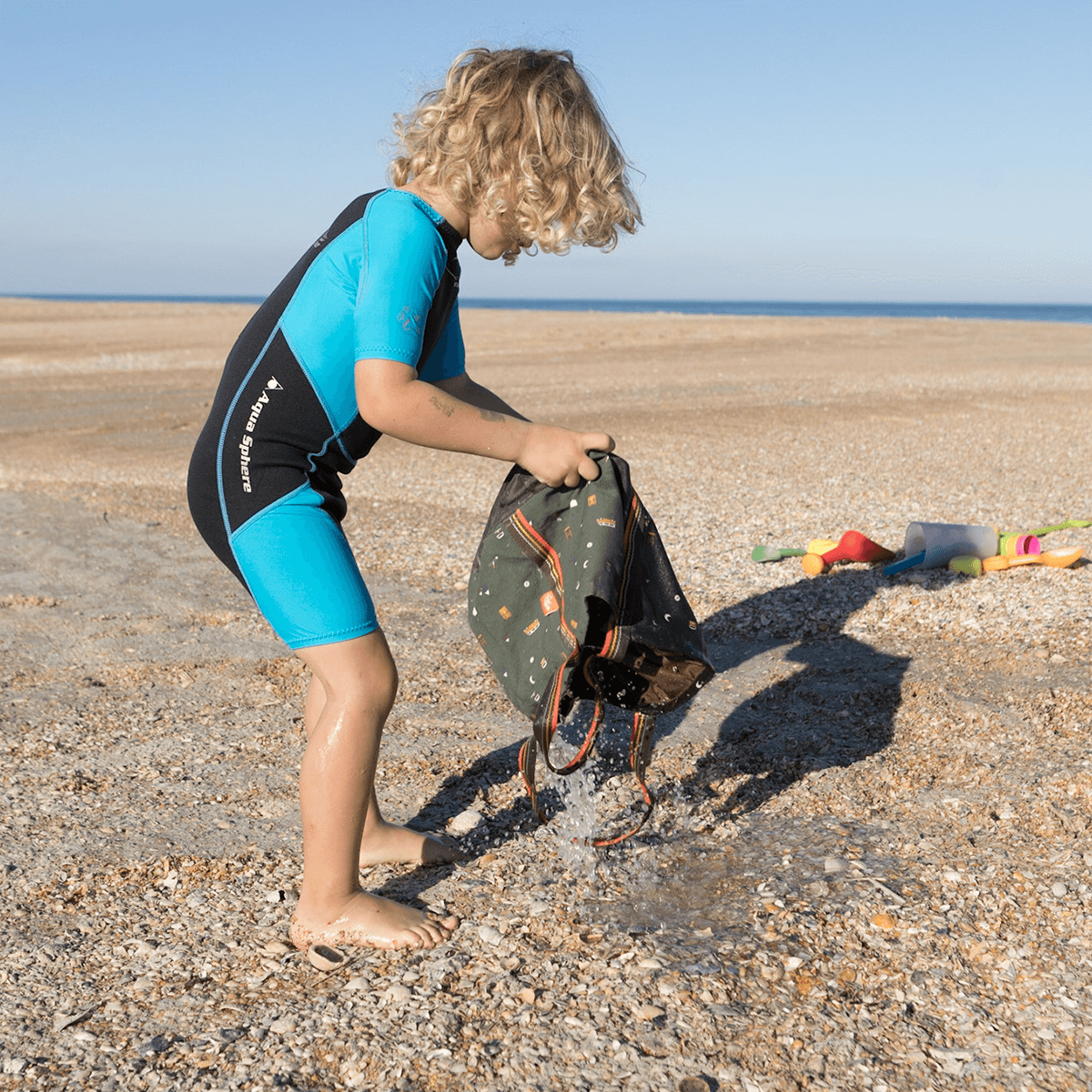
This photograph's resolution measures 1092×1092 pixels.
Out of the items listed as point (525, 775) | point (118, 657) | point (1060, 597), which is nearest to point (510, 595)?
point (525, 775)

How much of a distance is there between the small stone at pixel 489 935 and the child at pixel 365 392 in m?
0.11

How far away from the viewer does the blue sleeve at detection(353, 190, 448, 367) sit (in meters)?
2.33

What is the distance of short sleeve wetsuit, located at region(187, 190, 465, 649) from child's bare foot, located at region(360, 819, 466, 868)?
33.4 inches

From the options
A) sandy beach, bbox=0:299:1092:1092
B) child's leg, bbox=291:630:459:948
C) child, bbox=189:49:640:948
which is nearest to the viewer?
sandy beach, bbox=0:299:1092:1092

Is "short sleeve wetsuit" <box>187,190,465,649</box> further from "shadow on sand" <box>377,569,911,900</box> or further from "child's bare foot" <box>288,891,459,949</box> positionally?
"shadow on sand" <box>377,569,911,900</box>

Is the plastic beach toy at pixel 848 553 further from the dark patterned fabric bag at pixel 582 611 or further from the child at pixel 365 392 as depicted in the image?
the child at pixel 365 392

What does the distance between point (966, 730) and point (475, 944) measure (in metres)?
2.32

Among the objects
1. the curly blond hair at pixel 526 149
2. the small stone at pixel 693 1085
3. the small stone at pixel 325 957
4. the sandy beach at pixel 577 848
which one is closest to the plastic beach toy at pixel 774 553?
the sandy beach at pixel 577 848

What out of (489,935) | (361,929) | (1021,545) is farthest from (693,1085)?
(1021,545)

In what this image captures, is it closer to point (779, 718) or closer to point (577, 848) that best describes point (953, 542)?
point (779, 718)

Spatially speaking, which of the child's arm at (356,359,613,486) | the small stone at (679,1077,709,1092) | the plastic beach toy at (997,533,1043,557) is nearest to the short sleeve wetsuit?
the child's arm at (356,359,613,486)

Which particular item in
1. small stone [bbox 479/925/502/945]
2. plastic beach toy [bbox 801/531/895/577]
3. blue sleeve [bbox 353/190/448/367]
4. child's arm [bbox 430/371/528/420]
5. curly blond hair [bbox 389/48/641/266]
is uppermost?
curly blond hair [bbox 389/48/641/266]

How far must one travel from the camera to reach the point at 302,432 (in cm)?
258

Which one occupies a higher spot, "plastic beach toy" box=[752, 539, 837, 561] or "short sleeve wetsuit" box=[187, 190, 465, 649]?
"short sleeve wetsuit" box=[187, 190, 465, 649]
